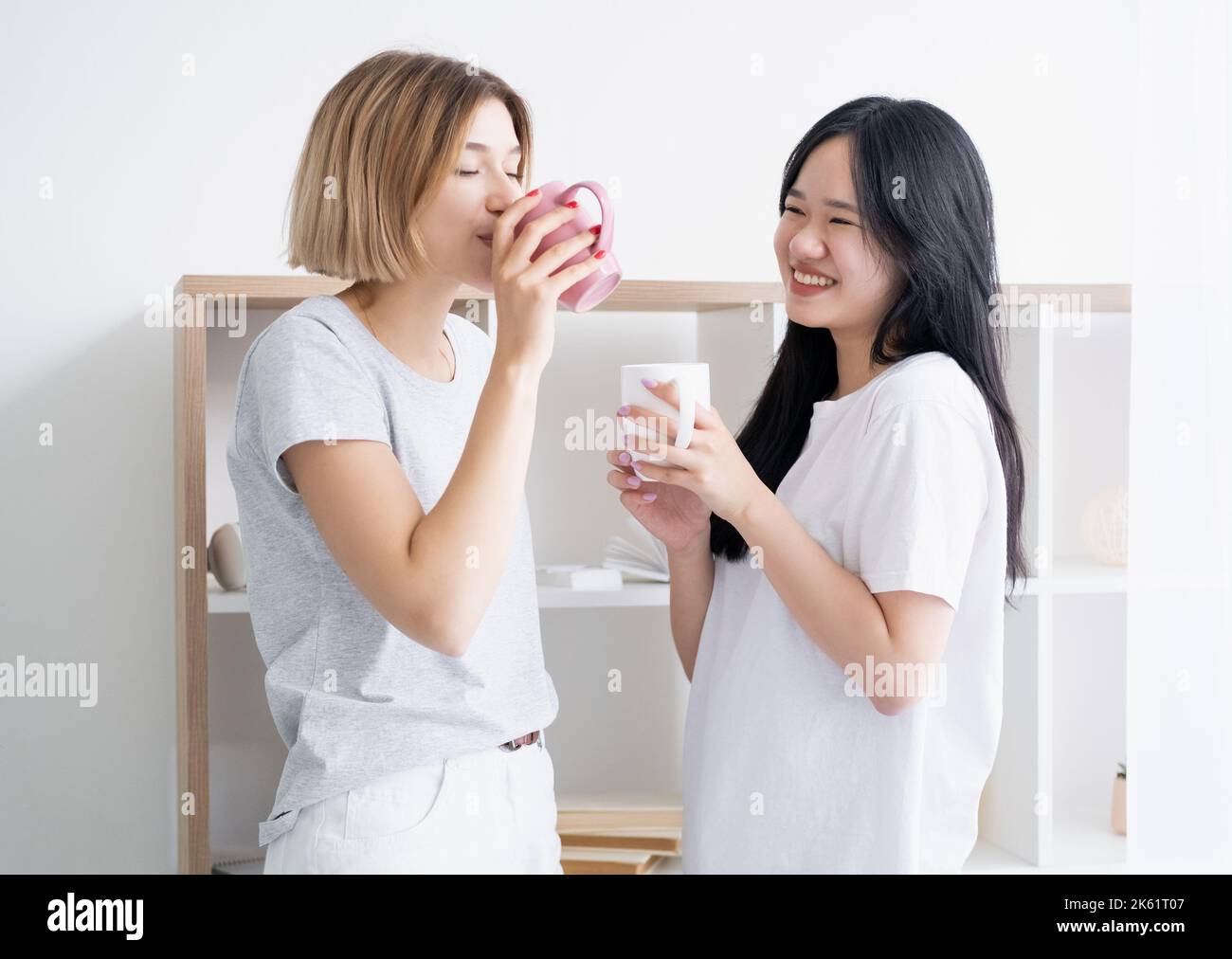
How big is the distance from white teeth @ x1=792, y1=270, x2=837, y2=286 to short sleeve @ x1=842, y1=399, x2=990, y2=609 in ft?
0.52

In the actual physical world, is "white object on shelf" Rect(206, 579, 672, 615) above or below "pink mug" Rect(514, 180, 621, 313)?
below

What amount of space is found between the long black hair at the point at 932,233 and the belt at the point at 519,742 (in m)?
0.49

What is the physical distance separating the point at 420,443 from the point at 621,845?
1.04m

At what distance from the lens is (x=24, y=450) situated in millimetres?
1845

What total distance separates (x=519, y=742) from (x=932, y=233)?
1.99 ft

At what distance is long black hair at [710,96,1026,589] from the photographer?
41.1 inches

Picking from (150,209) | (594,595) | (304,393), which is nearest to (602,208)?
(304,393)

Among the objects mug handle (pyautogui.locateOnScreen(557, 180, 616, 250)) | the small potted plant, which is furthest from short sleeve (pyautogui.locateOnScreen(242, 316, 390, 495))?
the small potted plant

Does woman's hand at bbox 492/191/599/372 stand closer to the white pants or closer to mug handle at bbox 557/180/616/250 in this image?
mug handle at bbox 557/180/616/250

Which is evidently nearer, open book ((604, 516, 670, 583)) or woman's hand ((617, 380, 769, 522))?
woman's hand ((617, 380, 769, 522))
